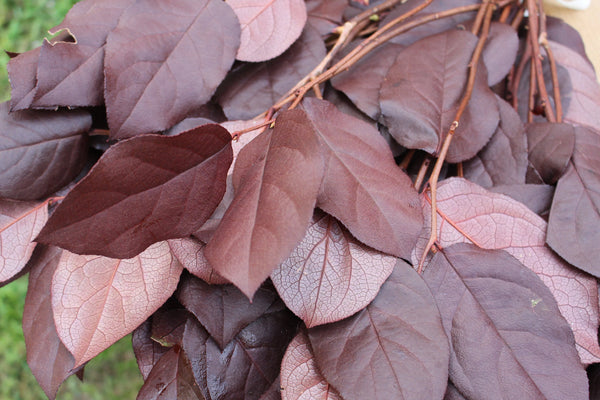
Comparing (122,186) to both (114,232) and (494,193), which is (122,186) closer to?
(114,232)

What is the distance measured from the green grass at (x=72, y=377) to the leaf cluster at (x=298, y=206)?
0.94 meters

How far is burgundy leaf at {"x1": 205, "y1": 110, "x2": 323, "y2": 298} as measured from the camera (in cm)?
31

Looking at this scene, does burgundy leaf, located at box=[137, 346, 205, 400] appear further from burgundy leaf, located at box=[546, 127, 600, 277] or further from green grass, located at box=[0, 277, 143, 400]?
green grass, located at box=[0, 277, 143, 400]

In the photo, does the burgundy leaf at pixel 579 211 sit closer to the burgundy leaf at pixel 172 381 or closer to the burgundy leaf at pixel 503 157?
the burgundy leaf at pixel 503 157

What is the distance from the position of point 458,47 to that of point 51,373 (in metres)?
0.55

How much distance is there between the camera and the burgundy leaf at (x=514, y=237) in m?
0.45

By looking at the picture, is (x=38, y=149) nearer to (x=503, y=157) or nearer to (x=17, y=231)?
(x=17, y=231)

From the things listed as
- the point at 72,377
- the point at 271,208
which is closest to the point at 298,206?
the point at 271,208

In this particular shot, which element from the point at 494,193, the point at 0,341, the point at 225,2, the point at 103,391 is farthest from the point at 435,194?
the point at 0,341

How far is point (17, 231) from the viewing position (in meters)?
0.50

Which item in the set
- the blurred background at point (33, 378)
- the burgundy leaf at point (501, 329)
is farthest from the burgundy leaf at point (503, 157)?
the blurred background at point (33, 378)

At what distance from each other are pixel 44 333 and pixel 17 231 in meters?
0.11

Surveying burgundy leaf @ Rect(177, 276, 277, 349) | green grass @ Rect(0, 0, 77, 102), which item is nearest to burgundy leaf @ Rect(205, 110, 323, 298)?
burgundy leaf @ Rect(177, 276, 277, 349)

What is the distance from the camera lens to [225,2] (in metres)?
0.54
